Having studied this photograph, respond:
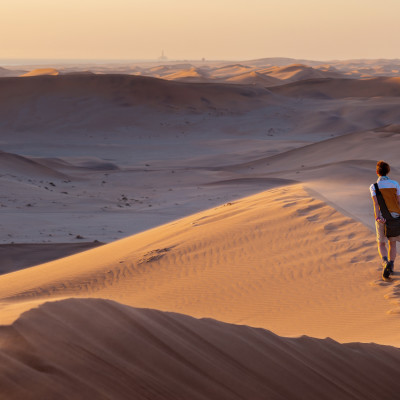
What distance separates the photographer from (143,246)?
9.11 m

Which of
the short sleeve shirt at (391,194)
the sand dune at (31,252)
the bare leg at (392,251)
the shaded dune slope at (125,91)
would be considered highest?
the shaded dune slope at (125,91)

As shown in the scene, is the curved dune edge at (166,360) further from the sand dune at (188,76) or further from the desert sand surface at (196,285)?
the sand dune at (188,76)

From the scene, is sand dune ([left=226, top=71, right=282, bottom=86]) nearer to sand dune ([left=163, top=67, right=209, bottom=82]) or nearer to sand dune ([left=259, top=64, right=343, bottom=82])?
sand dune ([left=163, top=67, right=209, bottom=82])

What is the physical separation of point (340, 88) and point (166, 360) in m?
53.2

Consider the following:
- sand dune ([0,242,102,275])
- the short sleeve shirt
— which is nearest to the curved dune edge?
the short sleeve shirt

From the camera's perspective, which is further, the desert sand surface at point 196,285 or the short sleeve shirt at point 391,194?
the short sleeve shirt at point 391,194

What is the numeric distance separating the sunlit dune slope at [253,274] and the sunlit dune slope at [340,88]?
43.1 m

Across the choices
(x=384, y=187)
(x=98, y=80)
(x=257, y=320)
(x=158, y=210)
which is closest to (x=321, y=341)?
(x=257, y=320)

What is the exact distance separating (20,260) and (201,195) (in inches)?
295

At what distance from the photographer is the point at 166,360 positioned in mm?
3656

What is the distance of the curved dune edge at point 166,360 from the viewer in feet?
11.0

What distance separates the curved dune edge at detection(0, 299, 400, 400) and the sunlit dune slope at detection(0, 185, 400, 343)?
37.1 inches

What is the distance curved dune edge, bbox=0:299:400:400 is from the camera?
11.0 feet

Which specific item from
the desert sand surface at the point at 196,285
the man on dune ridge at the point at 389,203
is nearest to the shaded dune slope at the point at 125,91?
the desert sand surface at the point at 196,285
